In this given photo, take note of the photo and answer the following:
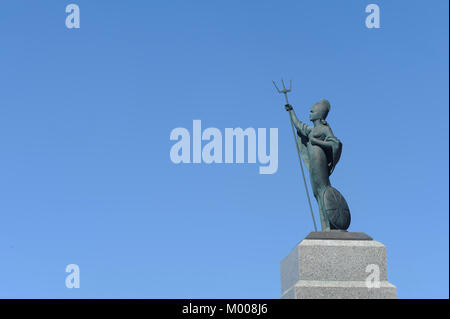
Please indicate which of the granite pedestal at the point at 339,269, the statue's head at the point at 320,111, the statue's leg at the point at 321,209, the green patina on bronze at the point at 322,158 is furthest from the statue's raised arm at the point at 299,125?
the granite pedestal at the point at 339,269

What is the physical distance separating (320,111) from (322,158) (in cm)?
137

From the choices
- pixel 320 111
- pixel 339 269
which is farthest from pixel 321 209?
pixel 320 111

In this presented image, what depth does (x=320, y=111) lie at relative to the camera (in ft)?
72.1

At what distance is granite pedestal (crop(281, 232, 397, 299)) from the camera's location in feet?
64.7

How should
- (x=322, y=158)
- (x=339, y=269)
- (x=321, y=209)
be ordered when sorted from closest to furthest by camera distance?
1. (x=339, y=269)
2. (x=321, y=209)
3. (x=322, y=158)

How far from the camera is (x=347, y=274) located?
66.0ft

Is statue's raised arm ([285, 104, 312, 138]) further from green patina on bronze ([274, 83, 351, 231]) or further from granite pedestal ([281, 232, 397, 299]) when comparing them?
granite pedestal ([281, 232, 397, 299])

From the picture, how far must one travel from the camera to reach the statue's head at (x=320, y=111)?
866 inches

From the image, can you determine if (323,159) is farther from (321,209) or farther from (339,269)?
(339,269)
